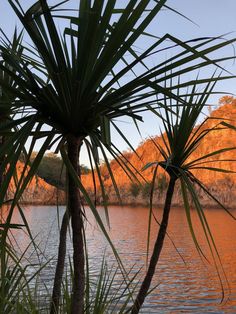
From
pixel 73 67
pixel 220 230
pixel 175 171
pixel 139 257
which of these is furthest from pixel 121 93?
pixel 220 230

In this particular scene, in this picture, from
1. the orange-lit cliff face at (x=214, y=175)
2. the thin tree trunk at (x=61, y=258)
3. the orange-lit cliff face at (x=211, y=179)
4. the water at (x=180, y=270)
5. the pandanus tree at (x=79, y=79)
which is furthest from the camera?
the orange-lit cliff face at (x=214, y=175)

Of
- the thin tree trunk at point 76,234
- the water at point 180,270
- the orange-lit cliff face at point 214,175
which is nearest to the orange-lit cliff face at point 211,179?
the orange-lit cliff face at point 214,175

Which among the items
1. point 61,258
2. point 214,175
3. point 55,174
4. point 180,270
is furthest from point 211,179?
point 61,258

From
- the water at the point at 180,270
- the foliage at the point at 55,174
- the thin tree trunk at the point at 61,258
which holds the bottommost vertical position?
the water at the point at 180,270

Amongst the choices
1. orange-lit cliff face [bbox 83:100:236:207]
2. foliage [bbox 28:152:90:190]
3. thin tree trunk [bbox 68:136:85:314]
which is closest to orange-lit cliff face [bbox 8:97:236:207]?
orange-lit cliff face [bbox 83:100:236:207]

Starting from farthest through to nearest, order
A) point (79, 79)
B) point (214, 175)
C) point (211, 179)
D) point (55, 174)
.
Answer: point (214, 175), point (211, 179), point (55, 174), point (79, 79)

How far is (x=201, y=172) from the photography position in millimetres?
75375

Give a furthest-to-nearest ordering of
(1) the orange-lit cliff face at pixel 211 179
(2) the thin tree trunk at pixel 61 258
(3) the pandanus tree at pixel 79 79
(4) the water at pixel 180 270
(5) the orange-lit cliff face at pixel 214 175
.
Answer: (5) the orange-lit cliff face at pixel 214 175 → (1) the orange-lit cliff face at pixel 211 179 → (4) the water at pixel 180 270 → (2) the thin tree trunk at pixel 61 258 → (3) the pandanus tree at pixel 79 79

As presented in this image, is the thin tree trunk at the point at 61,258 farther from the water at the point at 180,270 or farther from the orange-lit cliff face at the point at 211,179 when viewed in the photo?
the orange-lit cliff face at the point at 211,179

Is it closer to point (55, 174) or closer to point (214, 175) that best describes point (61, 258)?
point (55, 174)

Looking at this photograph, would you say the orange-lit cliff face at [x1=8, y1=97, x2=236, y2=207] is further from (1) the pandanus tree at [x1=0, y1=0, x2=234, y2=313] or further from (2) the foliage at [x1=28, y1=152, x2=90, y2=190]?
(1) the pandanus tree at [x1=0, y1=0, x2=234, y2=313]

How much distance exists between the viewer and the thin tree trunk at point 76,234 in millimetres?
2188

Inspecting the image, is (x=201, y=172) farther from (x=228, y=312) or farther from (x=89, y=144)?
(x=89, y=144)

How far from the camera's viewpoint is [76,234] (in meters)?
2.19
